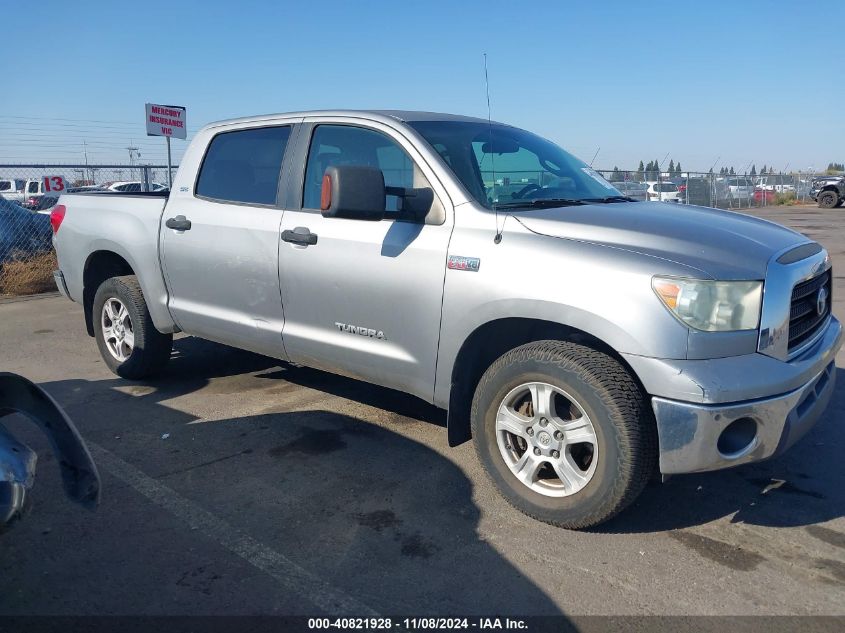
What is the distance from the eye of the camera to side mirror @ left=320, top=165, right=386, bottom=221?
12.6ft

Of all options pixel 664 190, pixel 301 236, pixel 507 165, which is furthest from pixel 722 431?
pixel 664 190

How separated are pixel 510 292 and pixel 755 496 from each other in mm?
1699

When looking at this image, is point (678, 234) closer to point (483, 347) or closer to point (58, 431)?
point (483, 347)

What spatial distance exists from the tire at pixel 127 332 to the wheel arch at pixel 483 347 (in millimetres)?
2877

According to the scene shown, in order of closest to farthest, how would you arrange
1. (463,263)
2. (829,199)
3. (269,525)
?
1. (269,525)
2. (463,263)
3. (829,199)

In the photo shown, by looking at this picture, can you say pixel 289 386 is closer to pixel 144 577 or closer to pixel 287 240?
pixel 287 240

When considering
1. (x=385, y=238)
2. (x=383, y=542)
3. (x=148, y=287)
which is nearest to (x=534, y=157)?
(x=385, y=238)

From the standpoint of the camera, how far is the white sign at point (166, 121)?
12268mm

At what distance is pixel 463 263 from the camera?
12.2 ft

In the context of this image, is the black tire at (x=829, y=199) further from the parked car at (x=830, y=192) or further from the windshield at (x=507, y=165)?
the windshield at (x=507, y=165)

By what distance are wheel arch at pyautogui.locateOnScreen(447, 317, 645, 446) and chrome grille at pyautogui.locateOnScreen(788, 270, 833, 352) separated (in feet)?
2.97

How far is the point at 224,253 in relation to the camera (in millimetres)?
4902

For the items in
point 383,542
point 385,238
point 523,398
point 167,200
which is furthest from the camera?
point 167,200

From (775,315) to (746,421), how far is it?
1.56ft
